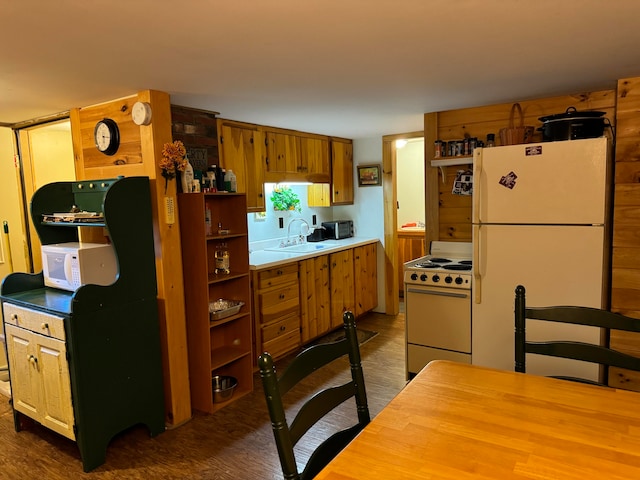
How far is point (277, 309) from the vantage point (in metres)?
3.78

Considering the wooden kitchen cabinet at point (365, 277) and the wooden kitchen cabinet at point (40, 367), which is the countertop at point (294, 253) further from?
the wooden kitchen cabinet at point (40, 367)

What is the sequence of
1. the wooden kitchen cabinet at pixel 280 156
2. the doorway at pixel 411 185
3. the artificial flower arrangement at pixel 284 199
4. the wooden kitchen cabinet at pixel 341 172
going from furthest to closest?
the doorway at pixel 411 185 < the wooden kitchen cabinet at pixel 341 172 < the artificial flower arrangement at pixel 284 199 < the wooden kitchen cabinet at pixel 280 156

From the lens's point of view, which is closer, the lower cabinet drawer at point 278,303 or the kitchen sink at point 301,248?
the lower cabinet drawer at point 278,303

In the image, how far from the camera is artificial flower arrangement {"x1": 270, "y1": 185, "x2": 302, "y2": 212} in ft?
15.4

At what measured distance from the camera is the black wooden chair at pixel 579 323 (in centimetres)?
158

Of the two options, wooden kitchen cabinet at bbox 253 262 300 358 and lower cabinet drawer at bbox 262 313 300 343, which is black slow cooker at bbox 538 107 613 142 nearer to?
wooden kitchen cabinet at bbox 253 262 300 358

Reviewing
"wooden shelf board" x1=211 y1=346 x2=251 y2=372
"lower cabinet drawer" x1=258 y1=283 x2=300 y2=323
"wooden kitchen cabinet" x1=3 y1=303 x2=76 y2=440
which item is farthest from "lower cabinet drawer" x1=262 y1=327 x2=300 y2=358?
"wooden kitchen cabinet" x1=3 y1=303 x2=76 y2=440

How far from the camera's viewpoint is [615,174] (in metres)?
2.60

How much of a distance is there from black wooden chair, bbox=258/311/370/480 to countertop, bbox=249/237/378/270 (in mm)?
2134

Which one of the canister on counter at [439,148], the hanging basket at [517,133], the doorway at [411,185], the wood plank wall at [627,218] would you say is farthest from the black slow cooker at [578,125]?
the doorway at [411,185]

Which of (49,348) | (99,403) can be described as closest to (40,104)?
(49,348)

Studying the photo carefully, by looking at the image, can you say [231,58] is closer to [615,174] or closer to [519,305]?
[519,305]

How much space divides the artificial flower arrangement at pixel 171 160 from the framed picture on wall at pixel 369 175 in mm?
2837

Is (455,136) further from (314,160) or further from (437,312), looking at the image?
(314,160)
